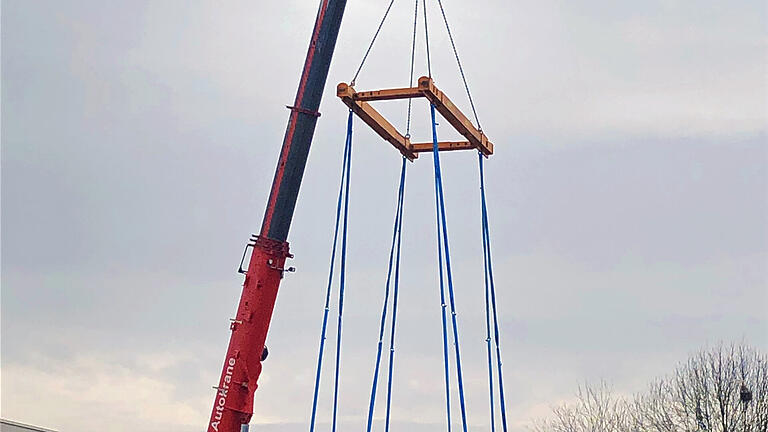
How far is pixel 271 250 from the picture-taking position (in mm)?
13633

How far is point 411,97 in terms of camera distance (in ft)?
43.5

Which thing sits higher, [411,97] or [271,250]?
[411,97]

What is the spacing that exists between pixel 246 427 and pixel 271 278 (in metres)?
1.89

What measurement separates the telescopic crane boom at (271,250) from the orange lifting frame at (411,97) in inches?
20.1

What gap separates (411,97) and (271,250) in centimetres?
263

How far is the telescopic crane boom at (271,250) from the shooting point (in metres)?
13.3

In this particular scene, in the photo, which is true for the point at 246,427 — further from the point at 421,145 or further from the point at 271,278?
the point at 421,145

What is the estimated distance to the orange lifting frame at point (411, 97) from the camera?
43.3 ft

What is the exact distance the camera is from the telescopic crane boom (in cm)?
1333

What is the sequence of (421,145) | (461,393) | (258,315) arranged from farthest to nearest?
Result: (421,145)
(258,315)
(461,393)

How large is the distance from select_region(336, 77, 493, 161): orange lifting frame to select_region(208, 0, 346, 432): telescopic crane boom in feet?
1.68

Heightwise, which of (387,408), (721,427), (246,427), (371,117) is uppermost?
(721,427)

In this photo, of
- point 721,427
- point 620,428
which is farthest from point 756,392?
point 620,428

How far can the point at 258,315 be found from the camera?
1348 centimetres
